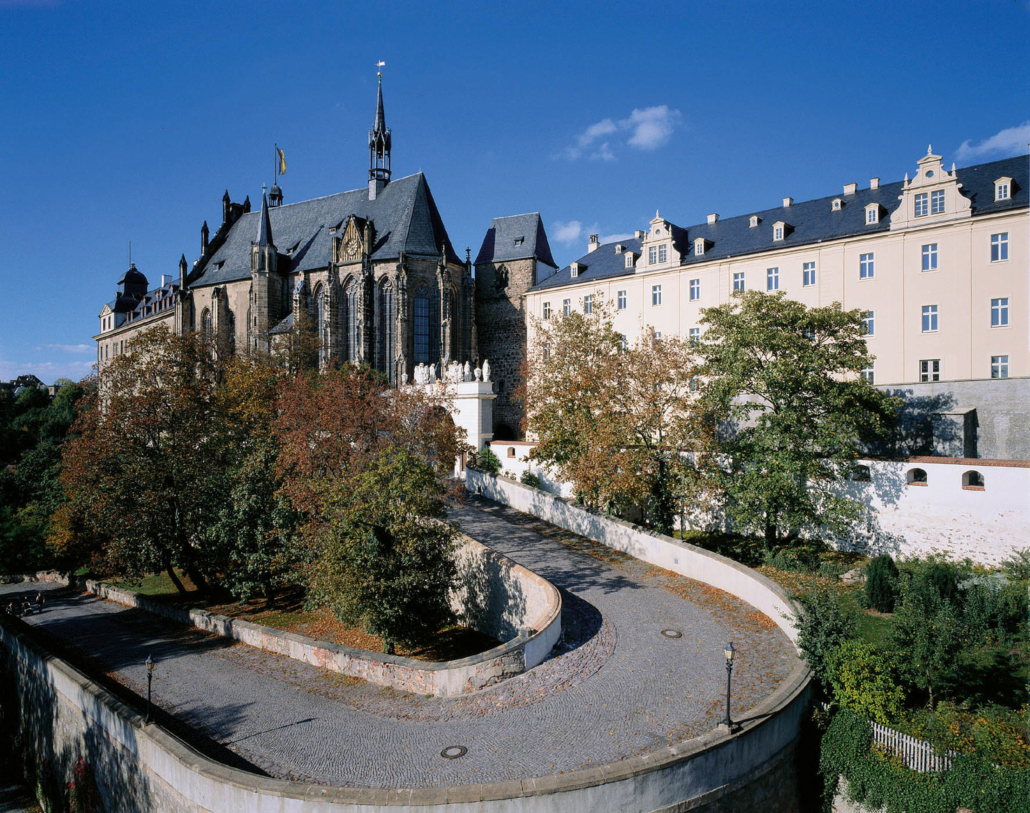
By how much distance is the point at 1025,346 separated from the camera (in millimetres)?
28172

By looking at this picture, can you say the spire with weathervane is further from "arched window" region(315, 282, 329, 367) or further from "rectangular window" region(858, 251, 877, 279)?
"rectangular window" region(858, 251, 877, 279)

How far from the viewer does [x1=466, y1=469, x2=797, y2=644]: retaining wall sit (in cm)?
1647

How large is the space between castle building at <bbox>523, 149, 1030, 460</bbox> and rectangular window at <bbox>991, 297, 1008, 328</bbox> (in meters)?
0.04

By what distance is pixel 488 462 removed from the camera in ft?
111

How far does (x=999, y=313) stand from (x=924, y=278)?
345 cm

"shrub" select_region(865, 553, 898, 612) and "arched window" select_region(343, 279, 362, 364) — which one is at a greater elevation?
"arched window" select_region(343, 279, 362, 364)

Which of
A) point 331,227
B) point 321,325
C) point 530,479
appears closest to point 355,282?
point 321,325

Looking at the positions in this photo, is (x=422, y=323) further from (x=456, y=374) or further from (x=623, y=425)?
(x=623, y=425)

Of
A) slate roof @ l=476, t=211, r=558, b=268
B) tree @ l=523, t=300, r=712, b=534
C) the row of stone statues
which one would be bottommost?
tree @ l=523, t=300, r=712, b=534

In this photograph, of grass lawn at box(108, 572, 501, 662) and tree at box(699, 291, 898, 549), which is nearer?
grass lawn at box(108, 572, 501, 662)

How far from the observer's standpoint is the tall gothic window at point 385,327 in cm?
4616

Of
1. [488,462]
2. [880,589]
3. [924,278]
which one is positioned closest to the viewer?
[880,589]

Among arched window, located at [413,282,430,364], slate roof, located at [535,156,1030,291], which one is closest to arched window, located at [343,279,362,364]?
arched window, located at [413,282,430,364]

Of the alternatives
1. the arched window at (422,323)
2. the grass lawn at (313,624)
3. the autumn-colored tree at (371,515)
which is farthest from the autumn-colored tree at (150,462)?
the arched window at (422,323)
